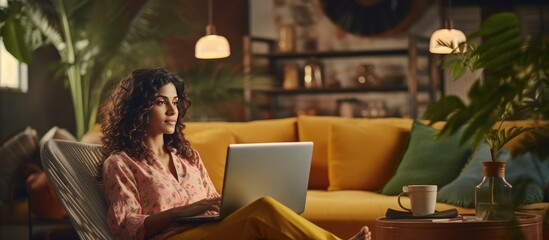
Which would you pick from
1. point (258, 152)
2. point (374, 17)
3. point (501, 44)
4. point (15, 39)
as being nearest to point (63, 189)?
point (258, 152)

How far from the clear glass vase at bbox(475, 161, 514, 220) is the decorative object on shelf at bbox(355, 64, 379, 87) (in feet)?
18.5

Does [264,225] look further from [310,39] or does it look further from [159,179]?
[310,39]

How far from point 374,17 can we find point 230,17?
1.35 metres

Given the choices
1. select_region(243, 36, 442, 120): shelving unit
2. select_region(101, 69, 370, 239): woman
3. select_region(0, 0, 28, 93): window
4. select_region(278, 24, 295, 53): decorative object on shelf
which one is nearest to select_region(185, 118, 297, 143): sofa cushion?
select_region(101, 69, 370, 239): woman

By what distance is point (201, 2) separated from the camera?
852 centimetres

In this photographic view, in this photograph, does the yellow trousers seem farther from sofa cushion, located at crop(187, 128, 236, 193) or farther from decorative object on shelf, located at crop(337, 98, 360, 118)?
decorative object on shelf, located at crop(337, 98, 360, 118)

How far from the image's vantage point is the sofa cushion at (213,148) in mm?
4438

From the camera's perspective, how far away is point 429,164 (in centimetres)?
427

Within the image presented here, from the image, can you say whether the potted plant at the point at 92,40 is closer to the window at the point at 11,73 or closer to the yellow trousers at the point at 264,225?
the window at the point at 11,73

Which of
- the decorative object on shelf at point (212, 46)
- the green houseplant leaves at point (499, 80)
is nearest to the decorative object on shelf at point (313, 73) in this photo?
the decorative object on shelf at point (212, 46)

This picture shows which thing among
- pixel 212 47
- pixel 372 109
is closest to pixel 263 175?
pixel 212 47

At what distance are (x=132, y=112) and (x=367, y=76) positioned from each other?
5693 millimetres

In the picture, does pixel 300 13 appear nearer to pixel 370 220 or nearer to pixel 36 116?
pixel 36 116

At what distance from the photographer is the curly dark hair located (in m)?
2.82
